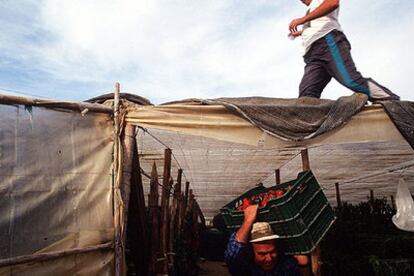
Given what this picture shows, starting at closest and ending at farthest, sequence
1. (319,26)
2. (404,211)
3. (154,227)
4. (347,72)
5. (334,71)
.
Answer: (347,72), (334,71), (319,26), (154,227), (404,211)

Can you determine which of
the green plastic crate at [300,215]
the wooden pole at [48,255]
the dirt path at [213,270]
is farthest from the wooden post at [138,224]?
the dirt path at [213,270]

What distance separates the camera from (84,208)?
3031 millimetres

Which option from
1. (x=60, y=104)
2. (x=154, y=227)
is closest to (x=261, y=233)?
(x=60, y=104)

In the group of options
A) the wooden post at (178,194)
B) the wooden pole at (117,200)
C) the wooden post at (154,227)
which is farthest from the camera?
the wooden post at (178,194)

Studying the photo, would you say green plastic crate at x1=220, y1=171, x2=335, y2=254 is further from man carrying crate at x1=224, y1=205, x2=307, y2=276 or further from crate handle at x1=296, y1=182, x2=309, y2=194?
man carrying crate at x1=224, y1=205, x2=307, y2=276

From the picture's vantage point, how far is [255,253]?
9.89 feet

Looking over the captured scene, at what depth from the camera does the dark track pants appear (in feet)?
11.8

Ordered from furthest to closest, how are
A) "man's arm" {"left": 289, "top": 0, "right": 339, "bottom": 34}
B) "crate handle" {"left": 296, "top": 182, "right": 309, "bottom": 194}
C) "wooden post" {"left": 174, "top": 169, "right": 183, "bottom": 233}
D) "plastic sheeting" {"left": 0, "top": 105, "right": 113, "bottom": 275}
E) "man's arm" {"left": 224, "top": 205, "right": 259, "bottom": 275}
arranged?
"wooden post" {"left": 174, "top": 169, "right": 183, "bottom": 233}, "man's arm" {"left": 289, "top": 0, "right": 339, "bottom": 34}, "crate handle" {"left": 296, "top": 182, "right": 309, "bottom": 194}, "man's arm" {"left": 224, "top": 205, "right": 259, "bottom": 275}, "plastic sheeting" {"left": 0, "top": 105, "right": 113, "bottom": 275}

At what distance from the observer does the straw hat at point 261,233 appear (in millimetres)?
2949

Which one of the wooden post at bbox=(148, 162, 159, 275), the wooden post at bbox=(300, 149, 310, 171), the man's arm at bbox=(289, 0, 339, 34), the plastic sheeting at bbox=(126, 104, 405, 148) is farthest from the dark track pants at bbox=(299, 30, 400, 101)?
the wooden post at bbox=(148, 162, 159, 275)

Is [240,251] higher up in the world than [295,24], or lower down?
lower down

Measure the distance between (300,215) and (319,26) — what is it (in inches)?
84.6

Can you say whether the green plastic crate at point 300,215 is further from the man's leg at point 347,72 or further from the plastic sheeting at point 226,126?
the man's leg at point 347,72

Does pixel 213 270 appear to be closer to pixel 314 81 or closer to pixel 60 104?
pixel 314 81
